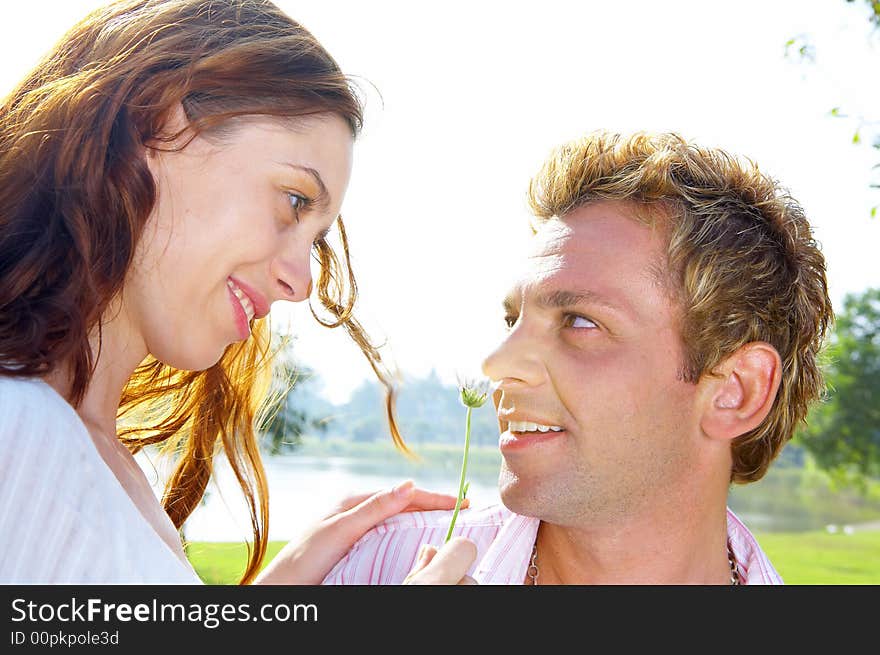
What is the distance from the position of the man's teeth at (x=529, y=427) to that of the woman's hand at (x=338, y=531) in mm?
286

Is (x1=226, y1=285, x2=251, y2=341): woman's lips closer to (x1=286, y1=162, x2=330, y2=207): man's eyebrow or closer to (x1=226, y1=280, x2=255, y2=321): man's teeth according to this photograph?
(x1=226, y1=280, x2=255, y2=321): man's teeth

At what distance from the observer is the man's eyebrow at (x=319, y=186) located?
1849 mm

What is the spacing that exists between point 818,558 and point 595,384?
284 inches

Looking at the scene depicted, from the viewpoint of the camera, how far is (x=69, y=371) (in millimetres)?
1776

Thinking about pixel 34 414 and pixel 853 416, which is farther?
pixel 853 416

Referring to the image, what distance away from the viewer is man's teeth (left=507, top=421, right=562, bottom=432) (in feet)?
7.11

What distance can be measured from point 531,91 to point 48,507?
7543 millimetres

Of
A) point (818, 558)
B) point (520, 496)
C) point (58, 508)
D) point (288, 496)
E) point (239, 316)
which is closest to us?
point (58, 508)

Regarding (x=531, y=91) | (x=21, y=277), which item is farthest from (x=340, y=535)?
(x=531, y=91)

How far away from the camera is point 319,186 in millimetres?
1888

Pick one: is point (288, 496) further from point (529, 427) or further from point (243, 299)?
point (243, 299)

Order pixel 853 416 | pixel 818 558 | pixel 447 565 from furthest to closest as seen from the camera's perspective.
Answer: pixel 853 416 < pixel 818 558 < pixel 447 565

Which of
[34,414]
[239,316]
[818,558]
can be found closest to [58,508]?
[34,414]
